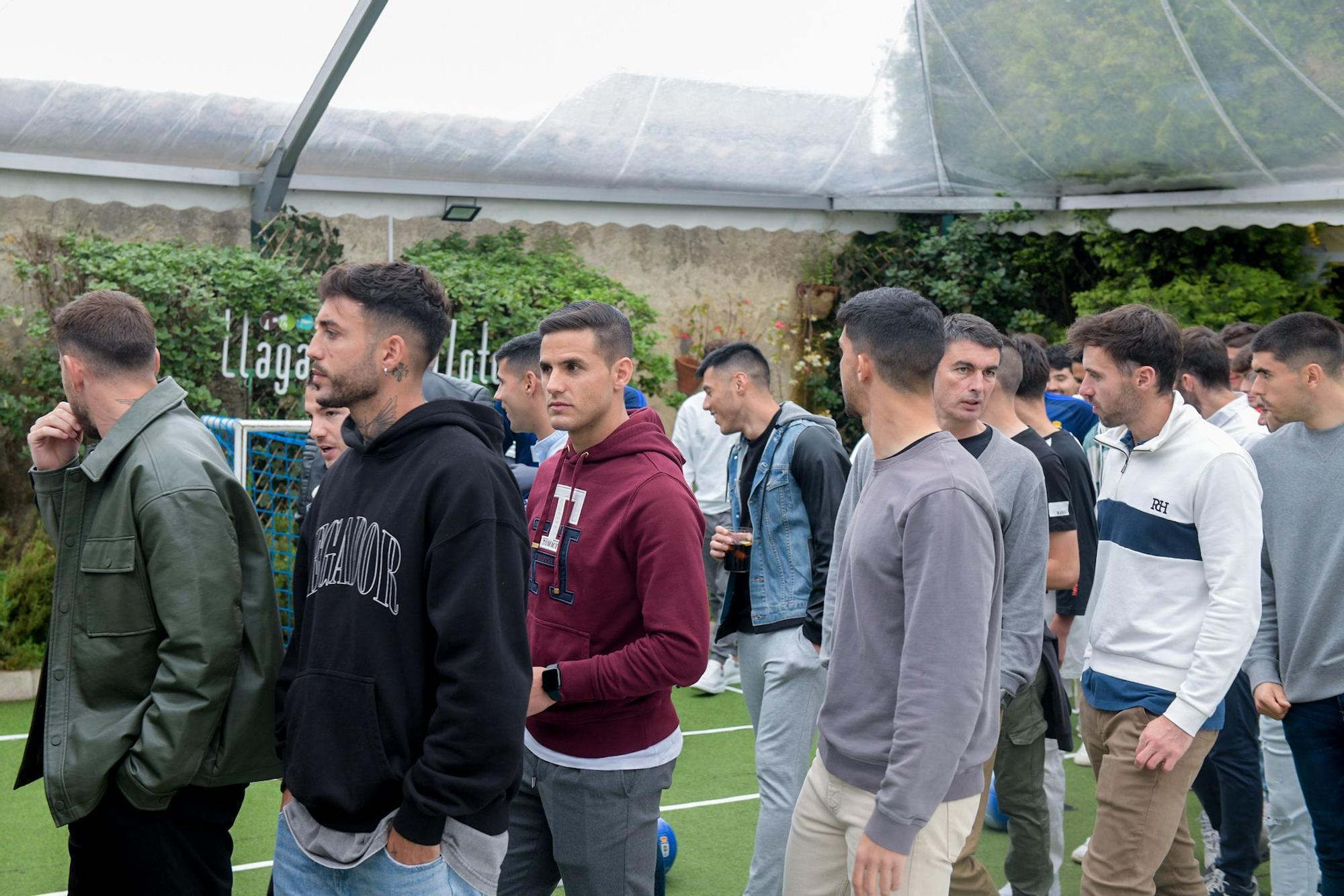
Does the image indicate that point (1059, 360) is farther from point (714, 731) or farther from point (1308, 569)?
point (1308, 569)

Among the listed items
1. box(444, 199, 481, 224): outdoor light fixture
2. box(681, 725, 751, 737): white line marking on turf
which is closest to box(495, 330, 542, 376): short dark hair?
box(681, 725, 751, 737): white line marking on turf

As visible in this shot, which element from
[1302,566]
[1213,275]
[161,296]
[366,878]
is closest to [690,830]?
[1302,566]

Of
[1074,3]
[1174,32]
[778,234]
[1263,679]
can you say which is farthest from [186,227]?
[1263,679]

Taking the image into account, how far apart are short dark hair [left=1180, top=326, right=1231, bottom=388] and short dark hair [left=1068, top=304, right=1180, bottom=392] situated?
1706 millimetres

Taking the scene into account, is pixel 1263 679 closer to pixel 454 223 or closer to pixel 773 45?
pixel 773 45

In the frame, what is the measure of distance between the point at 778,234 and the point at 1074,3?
4.25 meters

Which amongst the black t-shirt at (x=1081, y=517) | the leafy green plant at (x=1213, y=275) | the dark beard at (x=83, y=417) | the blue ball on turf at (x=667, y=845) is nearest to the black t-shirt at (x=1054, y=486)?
the black t-shirt at (x=1081, y=517)

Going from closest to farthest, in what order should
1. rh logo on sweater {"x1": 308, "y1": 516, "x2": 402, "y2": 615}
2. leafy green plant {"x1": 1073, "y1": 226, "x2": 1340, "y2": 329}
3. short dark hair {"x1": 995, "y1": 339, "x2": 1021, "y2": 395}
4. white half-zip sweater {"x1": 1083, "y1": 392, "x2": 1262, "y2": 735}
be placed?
rh logo on sweater {"x1": 308, "y1": 516, "x2": 402, "y2": 615}, white half-zip sweater {"x1": 1083, "y1": 392, "x2": 1262, "y2": 735}, short dark hair {"x1": 995, "y1": 339, "x2": 1021, "y2": 395}, leafy green plant {"x1": 1073, "y1": 226, "x2": 1340, "y2": 329}

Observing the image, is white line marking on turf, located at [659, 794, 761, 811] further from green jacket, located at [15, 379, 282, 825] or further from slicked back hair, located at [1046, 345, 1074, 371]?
slicked back hair, located at [1046, 345, 1074, 371]

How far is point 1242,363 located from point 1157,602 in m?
3.20

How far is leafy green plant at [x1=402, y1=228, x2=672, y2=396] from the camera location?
32.2 feet

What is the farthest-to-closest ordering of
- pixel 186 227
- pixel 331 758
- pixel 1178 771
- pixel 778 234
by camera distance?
pixel 778 234
pixel 186 227
pixel 1178 771
pixel 331 758

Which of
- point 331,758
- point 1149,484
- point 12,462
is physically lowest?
point 12,462

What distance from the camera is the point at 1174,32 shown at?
848 centimetres
